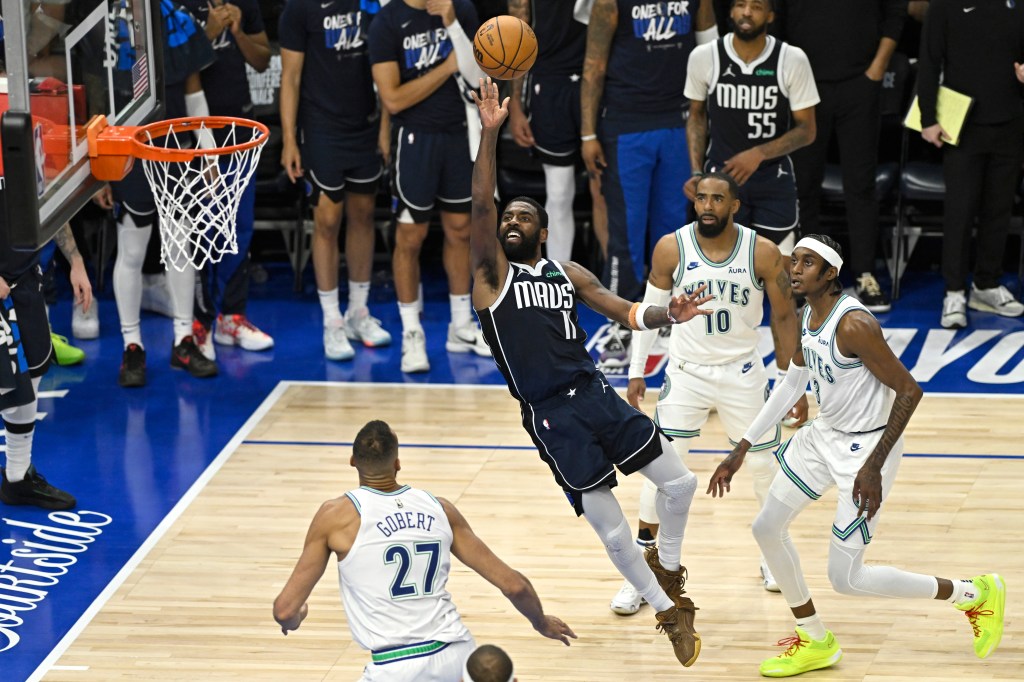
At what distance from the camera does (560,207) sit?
1020cm

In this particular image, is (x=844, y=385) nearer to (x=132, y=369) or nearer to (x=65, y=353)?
→ (x=132, y=369)

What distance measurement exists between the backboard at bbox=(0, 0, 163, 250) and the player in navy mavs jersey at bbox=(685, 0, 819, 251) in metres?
3.22

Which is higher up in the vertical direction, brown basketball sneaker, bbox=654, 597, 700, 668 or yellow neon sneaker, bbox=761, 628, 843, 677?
brown basketball sneaker, bbox=654, 597, 700, 668

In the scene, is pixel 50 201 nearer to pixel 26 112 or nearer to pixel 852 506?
pixel 26 112

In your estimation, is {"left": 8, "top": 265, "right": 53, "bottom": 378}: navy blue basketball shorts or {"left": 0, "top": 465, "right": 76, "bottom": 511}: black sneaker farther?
{"left": 0, "top": 465, "right": 76, "bottom": 511}: black sneaker

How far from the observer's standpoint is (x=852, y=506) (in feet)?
18.9

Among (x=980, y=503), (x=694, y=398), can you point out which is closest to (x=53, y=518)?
(x=694, y=398)

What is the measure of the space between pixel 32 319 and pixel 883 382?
4260 millimetres

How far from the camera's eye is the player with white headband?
5.72 m

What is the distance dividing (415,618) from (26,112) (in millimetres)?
2593

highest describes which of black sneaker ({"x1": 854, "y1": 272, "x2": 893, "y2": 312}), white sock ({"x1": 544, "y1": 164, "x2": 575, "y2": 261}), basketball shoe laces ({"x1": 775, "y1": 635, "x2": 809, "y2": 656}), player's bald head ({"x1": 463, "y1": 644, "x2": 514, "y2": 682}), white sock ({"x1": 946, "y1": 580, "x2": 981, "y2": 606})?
player's bald head ({"x1": 463, "y1": 644, "x2": 514, "y2": 682})

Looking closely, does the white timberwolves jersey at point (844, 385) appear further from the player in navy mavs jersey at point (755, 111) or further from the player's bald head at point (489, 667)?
the player in navy mavs jersey at point (755, 111)

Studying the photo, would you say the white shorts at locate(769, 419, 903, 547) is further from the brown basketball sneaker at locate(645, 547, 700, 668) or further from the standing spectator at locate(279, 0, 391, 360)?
the standing spectator at locate(279, 0, 391, 360)

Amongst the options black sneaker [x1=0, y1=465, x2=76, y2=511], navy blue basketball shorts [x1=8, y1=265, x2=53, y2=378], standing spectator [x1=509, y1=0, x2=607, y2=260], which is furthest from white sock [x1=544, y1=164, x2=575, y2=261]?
black sneaker [x1=0, y1=465, x2=76, y2=511]
